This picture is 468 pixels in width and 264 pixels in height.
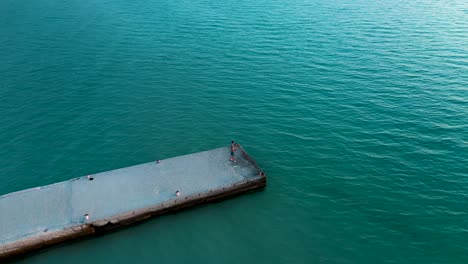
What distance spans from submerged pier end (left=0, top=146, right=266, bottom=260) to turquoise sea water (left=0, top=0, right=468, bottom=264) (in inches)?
51.9

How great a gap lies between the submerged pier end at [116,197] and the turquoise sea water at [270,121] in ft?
4.33

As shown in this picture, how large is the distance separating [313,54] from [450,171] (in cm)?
3524

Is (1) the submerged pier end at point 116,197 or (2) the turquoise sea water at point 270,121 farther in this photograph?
(2) the turquoise sea water at point 270,121

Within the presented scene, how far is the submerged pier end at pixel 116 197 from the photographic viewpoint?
99.0 feet

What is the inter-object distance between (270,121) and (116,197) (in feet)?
75.8

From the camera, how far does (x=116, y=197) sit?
33656 millimetres

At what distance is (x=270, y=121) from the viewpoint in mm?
48000

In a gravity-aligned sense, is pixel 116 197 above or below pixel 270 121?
below

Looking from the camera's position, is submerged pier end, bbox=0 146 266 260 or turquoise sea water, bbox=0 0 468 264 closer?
submerged pier end, bbox=0 146 266 260

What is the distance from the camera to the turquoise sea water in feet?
102

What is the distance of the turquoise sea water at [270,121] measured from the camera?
30984 millimetres

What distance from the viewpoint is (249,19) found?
289 feet

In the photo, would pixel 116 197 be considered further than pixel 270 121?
No

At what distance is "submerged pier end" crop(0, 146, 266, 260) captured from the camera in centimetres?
3017
